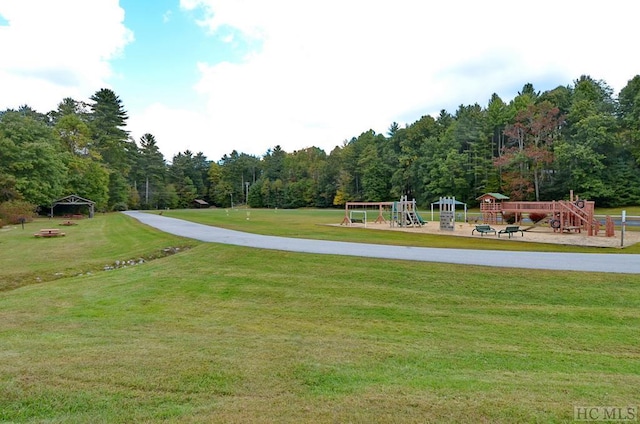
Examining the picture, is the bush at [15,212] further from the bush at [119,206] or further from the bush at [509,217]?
the bush at [509,217]

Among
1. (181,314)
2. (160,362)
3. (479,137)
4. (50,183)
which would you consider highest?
(479,137)

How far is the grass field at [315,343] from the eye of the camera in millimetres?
3207

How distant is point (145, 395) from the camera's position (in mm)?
3373

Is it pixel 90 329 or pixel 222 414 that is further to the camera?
pixel 90 329

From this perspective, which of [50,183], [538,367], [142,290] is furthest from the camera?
[50,183]

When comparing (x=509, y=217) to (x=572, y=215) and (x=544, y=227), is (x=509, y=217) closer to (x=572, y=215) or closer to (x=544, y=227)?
(x=544, y=227)

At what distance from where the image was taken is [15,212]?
3103 centimetres

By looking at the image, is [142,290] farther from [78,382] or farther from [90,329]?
[78,382]

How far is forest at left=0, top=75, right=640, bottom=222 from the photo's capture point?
41.1 metres

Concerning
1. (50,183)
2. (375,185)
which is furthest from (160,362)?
(375,185)

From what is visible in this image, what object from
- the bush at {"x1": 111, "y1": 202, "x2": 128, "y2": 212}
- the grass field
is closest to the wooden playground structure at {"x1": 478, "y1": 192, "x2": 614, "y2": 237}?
the grass field

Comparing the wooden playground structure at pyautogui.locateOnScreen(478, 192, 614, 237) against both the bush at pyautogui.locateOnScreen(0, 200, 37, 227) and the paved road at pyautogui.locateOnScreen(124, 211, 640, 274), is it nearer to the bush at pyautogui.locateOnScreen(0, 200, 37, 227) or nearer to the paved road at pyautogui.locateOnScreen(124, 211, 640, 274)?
the paved road at pyautogui.locateOnScreen(124, 211, 640, 274)

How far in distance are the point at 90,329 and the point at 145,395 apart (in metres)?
3.49

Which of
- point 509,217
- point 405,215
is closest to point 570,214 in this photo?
point 509,217
